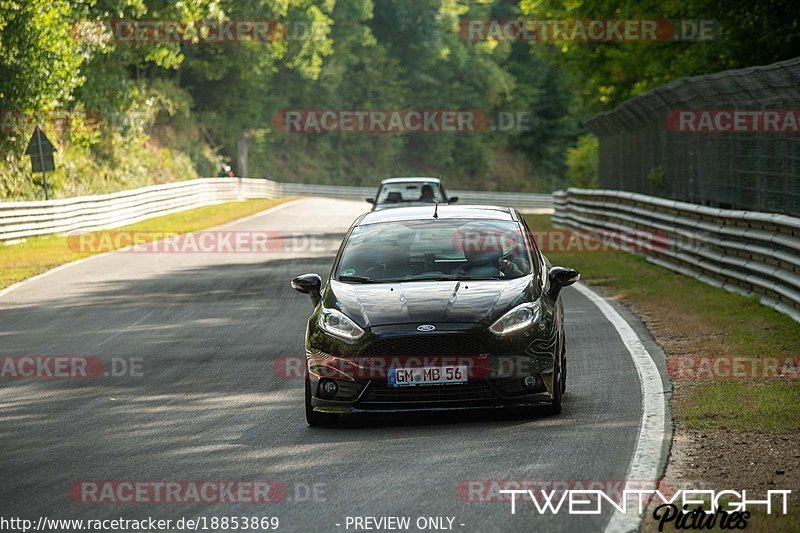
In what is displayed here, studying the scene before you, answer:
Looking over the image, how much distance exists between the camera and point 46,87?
36500 millimetres

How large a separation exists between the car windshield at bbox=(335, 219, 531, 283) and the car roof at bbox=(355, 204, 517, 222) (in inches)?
5.1

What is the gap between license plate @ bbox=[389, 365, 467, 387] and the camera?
8992mm

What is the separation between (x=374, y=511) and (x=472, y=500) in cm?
52

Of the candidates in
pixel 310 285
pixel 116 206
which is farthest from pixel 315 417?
pixel 116 206

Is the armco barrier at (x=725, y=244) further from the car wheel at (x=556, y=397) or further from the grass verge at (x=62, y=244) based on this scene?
the grass verge at (x=62, y=244)

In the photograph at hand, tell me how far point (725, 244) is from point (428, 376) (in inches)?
368

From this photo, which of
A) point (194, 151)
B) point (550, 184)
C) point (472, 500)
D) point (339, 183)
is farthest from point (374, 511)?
point (550, 184)

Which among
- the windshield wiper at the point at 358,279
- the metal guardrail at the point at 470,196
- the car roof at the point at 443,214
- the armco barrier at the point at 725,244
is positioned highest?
the car roof at the point at 443,214

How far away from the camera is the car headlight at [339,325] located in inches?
361

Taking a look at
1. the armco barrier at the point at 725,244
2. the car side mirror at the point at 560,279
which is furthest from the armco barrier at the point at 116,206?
the car side mirror at the point at 560,279

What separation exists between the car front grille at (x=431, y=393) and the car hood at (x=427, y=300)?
44cm

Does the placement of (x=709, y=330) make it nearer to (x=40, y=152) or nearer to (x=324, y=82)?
(x=40, y=152)

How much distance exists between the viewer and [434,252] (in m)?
10.3

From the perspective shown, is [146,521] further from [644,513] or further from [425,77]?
[425,77]
